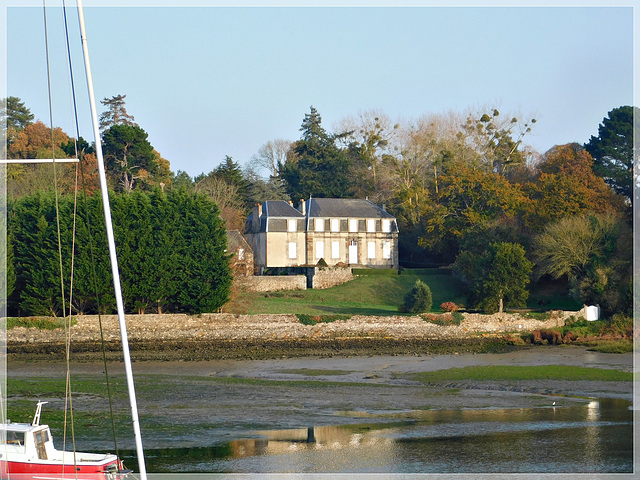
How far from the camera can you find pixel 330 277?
5694 cm

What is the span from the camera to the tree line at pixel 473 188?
4403 centimetres

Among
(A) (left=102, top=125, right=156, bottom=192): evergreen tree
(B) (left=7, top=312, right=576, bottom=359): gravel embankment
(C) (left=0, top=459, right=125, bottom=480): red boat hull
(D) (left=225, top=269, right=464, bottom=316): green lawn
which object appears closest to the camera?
(C) (left=0, top=459, right=125, bottom=480): red boat hull

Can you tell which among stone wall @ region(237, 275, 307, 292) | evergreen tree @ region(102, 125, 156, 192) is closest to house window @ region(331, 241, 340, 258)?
stone wall @ region(237, 275, 307, 292)

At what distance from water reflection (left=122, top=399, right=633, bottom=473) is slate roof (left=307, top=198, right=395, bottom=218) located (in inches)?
1652

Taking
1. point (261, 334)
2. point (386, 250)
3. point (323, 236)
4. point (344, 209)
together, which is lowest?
point (261, 334)

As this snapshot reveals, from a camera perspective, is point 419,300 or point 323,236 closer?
point 419,300

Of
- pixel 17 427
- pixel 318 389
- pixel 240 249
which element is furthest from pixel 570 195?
pixel 17 427

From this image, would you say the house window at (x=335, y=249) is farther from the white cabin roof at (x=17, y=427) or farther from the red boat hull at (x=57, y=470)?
the red boat hull at (x=57, y=470)

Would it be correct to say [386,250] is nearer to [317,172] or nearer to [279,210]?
[279,210]

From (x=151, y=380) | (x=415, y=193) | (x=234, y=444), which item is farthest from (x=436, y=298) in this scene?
(x=234, y=444)

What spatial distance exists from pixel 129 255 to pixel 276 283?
1575 centimetres

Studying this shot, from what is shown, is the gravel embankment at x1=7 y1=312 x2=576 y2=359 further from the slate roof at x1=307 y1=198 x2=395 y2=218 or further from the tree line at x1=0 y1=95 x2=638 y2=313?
the slate roof at x1=307 y1=198 x2=395 y2=218

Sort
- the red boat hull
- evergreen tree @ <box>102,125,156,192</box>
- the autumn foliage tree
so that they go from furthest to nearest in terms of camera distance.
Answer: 1. evergreen tree @ <box>102,125,156,192</box>
2. the autumn foliage tree
3. the red boat hull

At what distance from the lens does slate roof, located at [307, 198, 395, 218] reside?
6438cm
